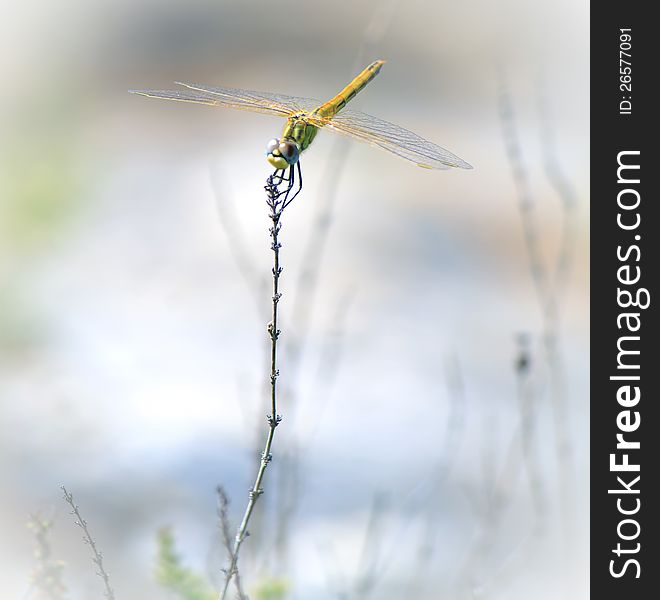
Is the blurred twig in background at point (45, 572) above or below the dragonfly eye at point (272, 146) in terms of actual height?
below

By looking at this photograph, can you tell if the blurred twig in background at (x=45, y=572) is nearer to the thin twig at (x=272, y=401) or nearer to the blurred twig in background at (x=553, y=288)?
the thin twig at (x=272, y=401)

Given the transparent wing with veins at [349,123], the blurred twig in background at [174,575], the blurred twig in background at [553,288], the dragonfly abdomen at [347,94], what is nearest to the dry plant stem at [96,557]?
the blurred twig in background at [174,575]

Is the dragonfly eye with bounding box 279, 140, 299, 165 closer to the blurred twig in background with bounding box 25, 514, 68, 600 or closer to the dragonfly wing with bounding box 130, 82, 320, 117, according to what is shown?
the dragonfly wing with bounding box 130, 82, 320, 117

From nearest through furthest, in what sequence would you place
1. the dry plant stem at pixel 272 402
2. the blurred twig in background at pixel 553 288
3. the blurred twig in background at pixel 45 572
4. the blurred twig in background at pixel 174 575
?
the dry plant stem at pixel 272 402 → the blurred twig in background at pixel 45 572 → the blurred twig in background at pixel 174 575 → the blurred twig in background at pixel 553 288

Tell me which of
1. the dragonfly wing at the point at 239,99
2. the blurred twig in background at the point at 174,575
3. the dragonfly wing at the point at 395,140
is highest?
the dragonfly wing at the point at 239,99

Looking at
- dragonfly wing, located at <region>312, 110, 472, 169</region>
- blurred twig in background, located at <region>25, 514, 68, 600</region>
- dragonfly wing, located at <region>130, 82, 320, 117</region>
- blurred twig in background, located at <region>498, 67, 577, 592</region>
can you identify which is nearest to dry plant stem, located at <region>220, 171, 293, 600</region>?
blurred twig in background, located at <region>25, 514, 68, 600</region>

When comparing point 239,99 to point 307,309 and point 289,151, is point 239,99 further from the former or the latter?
point 307,309
